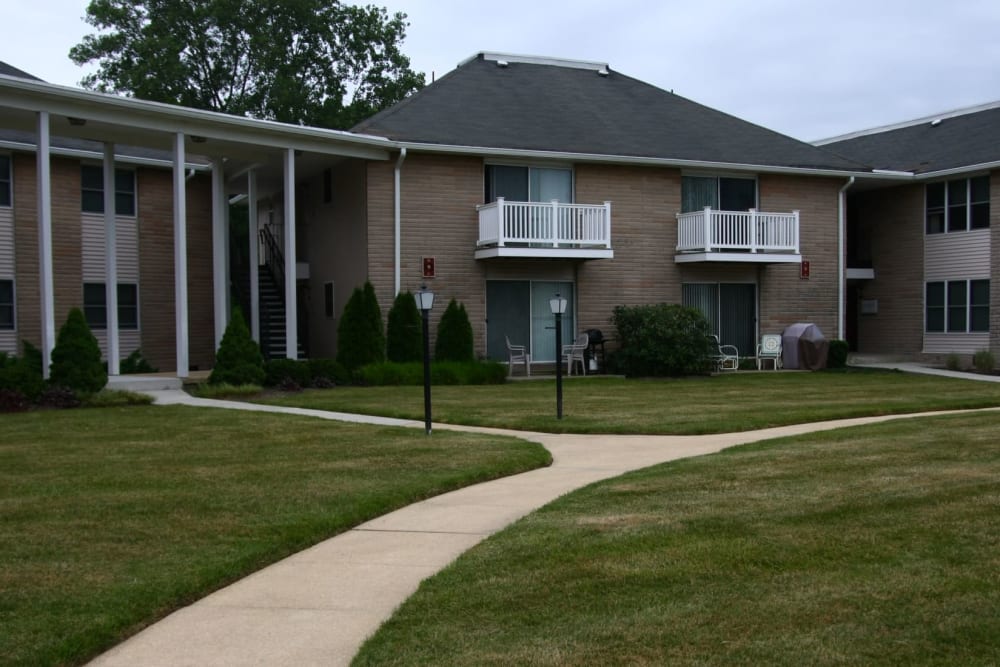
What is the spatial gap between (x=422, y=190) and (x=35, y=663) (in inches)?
720

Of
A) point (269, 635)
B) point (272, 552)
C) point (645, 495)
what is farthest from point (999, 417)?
point (269, 635)

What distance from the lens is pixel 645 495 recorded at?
807 cm

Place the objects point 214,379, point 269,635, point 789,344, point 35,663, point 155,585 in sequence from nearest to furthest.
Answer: point 35,663 < point 269,635 < point 155,585 < point 214,379 < point 789,344

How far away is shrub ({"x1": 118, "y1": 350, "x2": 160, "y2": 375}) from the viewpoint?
22.6 meters

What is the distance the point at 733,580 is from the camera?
546 cm

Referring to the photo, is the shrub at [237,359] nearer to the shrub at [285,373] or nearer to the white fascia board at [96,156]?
the shrub at [285,373]

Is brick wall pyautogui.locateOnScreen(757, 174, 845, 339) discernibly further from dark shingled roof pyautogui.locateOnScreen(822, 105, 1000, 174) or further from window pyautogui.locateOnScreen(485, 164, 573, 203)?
window pyautogui.locateOnScreen(485, 164, 573, 203)

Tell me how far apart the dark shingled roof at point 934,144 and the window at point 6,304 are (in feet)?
75.5

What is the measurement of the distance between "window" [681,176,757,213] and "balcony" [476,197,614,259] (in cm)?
338

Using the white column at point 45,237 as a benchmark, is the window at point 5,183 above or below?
above

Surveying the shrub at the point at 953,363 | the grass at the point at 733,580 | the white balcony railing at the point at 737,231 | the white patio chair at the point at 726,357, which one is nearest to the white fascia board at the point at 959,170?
the white balcony railing at the point at 737,231

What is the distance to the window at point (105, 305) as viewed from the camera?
2383cm

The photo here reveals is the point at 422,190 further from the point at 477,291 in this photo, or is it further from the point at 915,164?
the point at 915,164

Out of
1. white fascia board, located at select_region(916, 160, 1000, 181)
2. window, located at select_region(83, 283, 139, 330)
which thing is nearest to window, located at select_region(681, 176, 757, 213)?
white fascia board, located at select_region(916, 160, 1000, 181)
